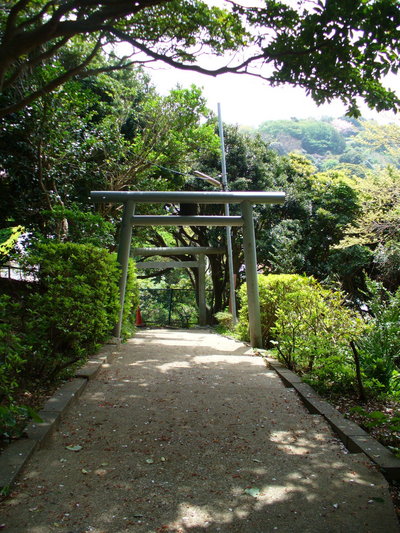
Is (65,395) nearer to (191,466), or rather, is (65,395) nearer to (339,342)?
(191,466)

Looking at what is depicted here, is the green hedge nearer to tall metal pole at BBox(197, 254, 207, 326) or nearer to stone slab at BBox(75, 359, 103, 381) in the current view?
stone slab at BBox(75, 359, 103, 381)

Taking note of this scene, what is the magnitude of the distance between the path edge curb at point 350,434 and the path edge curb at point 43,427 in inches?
84.6

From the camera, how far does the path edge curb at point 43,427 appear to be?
2402mm

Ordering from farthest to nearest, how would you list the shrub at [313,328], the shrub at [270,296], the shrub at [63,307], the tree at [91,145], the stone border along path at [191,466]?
the tree at [91,145] → the shrub at [270,296] → the shrub at [313,328] → the shrub at [63,307] → the stone border along path at [191,466]

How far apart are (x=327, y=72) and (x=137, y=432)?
4589 millimetres

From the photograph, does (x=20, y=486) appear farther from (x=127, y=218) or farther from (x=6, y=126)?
(x=6, y=126)

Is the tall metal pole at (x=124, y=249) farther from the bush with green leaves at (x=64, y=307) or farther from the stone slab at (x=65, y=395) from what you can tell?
the stone slab at (x=65, y=395)

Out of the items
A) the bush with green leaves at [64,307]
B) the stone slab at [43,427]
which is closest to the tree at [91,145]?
the bush with green leaves at [64,307]

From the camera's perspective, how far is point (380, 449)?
9.34 ft

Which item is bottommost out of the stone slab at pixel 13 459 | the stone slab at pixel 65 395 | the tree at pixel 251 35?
the stone slab at pixel 13 459

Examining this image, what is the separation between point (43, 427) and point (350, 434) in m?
2.28

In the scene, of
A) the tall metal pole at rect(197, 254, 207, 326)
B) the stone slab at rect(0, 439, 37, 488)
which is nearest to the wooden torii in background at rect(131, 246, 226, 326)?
the tall metal pole at rect(197, 254, 207, 326)

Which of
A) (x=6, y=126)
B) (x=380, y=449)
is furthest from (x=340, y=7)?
(x=6, y=126)

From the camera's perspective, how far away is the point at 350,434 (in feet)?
10.3
